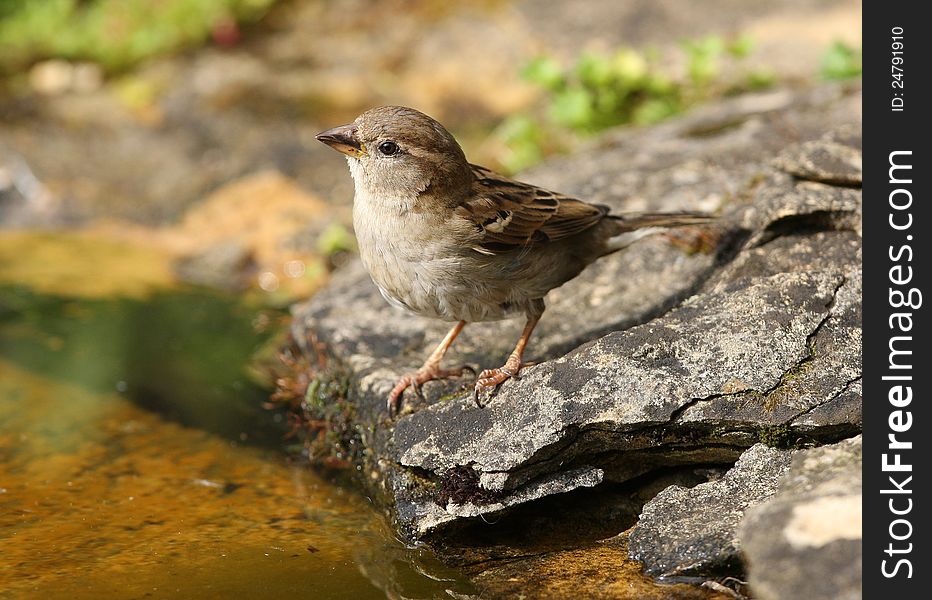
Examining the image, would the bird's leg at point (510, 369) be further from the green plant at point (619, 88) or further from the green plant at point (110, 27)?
the green plant at point (110, 27)

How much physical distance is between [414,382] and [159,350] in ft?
9.56

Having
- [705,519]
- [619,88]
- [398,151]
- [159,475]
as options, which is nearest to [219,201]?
[619,88]

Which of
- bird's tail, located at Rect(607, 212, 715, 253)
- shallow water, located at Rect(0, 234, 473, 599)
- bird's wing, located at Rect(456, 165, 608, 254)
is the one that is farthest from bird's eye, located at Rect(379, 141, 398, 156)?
shallow water, located at Rect(0, 234, 473, 599)

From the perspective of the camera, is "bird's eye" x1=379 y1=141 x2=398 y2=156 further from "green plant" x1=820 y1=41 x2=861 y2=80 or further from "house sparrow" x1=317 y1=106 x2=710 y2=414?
"green plant" x1=820 y1=41 x2=861 y2=80

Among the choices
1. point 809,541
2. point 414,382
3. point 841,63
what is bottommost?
point 809,541

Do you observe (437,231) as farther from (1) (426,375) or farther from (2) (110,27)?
(2) (110,27)

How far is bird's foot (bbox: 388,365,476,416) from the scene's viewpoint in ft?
17.3

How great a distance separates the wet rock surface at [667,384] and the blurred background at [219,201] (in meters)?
0.48

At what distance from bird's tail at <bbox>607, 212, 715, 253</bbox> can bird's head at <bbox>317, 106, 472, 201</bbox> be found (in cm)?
111

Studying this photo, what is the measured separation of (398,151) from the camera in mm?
5113

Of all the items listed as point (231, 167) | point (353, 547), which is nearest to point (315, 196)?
point (231, 167)

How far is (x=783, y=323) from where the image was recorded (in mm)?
4754
